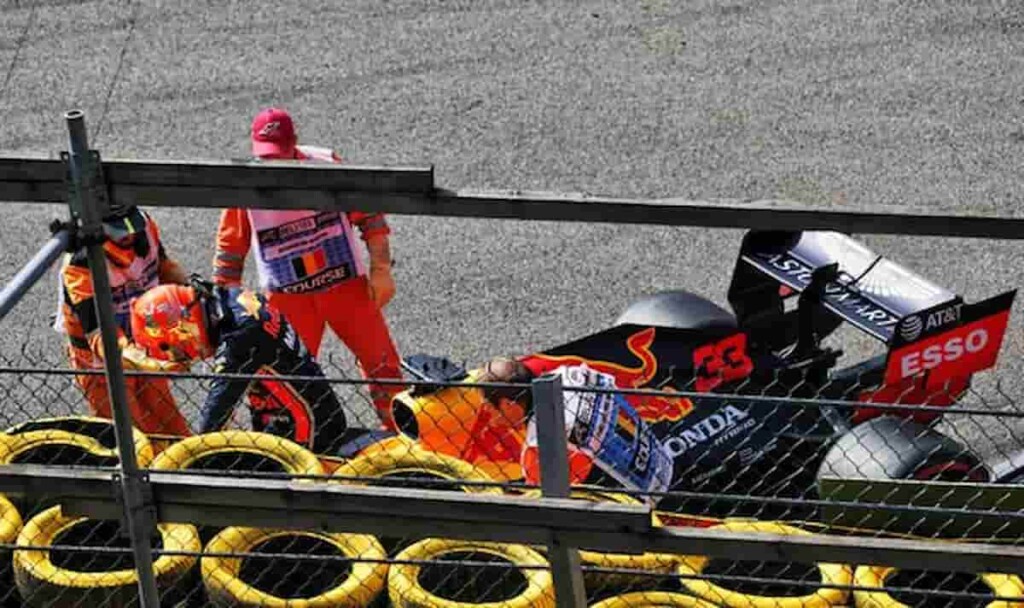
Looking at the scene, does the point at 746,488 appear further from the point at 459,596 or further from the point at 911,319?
the point at 459,596

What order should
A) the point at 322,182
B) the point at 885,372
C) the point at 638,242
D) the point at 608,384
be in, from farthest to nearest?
the point at 638,242 < the point at 885,372 < the point at 608,384 < the point at 322,182

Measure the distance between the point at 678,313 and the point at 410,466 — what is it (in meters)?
1.71

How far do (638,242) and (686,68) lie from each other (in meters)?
2.17

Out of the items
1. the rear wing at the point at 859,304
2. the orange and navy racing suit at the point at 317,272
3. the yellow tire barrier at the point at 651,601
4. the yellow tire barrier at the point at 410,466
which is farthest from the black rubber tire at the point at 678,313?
the yellow tire barrier at the point at 651,601

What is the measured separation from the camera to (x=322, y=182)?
15.0 ft

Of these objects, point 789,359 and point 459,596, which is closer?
point 459,596

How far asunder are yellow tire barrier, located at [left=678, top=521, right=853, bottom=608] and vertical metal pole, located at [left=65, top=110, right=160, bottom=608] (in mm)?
1853

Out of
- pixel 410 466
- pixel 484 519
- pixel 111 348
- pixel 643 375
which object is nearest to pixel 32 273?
pixel 111 348

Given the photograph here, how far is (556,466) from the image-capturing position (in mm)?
4441

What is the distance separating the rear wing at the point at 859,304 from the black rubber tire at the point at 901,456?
0.45m

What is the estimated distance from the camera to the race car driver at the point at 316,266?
803 cm

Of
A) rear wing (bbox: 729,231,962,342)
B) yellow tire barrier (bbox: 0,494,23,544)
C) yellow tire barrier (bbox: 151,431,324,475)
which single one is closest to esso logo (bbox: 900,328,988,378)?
rear wing (bbox: 729,231,962,342)

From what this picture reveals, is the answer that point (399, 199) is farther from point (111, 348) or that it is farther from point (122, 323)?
point (122, 323)

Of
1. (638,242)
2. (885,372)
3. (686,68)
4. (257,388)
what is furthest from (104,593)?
(686,68)
